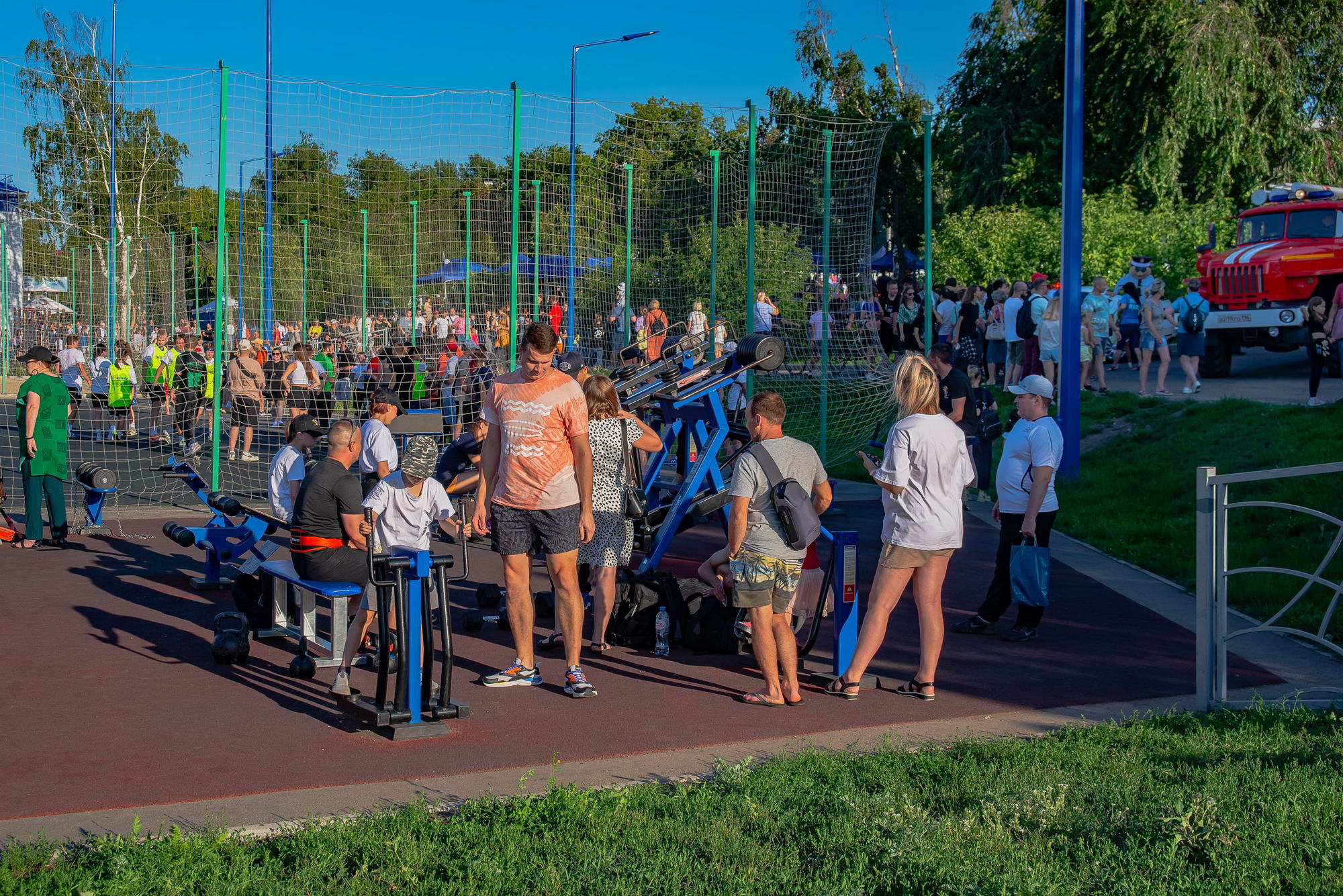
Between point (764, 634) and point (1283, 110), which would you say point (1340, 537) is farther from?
point (1283, 110)

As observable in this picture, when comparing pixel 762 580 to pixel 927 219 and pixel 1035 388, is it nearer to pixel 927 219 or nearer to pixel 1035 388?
pixel 1035 388

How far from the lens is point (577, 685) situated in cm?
608

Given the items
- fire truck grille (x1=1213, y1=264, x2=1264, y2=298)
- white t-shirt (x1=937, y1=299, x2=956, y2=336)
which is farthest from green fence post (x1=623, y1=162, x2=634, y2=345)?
fire truck grille (x1=1213, y1=264, x2=1264, y2=298)

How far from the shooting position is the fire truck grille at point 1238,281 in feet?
61.8

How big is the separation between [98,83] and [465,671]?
7.94 metres

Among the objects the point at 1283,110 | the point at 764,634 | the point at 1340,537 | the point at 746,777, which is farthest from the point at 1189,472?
the point at 1283,110

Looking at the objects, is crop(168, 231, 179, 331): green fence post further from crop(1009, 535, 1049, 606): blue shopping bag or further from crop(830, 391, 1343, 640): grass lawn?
crop(1009, 535, 1049, 606): blue shopping bag

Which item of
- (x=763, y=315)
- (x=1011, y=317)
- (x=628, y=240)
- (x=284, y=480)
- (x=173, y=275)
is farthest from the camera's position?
(x=1011, y=317)

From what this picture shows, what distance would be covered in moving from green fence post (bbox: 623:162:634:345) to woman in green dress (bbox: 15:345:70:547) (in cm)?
566

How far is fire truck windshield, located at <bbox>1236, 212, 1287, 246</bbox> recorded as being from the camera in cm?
1961

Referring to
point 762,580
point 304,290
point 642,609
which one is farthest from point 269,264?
point 762,580

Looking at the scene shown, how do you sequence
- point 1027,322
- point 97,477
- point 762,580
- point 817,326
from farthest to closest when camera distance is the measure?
point 1027,322 < point 817,326 < point 97,477 < point 762,580

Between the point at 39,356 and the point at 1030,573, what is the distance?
8479 millimetres

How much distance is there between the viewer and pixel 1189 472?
40.3 ft
